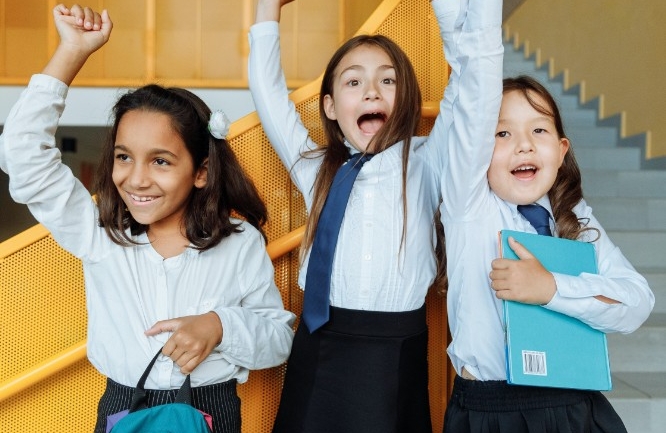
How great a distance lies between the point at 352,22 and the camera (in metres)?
4.59

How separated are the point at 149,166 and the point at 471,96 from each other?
0.70 metres

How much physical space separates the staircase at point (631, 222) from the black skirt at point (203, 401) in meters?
1.34

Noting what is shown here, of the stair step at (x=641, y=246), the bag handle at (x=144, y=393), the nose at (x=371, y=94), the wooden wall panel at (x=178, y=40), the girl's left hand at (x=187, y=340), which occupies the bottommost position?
the bag handle at (x=144, y=393)

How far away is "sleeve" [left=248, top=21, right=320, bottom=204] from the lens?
5.49 feet

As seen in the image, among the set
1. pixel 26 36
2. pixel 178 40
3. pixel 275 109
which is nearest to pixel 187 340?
pixel 275 109

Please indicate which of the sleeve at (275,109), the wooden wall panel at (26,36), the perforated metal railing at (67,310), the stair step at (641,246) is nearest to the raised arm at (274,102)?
the sleeve at (275,109)

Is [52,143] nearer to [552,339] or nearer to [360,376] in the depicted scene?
[360,376]

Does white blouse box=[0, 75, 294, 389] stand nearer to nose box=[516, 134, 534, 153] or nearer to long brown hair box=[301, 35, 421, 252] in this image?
long brown hair box=[301, 35, 421, 252]

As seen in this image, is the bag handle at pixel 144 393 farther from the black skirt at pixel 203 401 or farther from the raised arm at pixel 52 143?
the raised arm at pixel 52 143

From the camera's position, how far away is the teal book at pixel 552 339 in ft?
4.38

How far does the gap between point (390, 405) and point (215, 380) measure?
390 millimetres

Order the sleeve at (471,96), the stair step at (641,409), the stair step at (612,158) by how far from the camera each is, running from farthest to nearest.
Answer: the stair step at (612,158) < the stair step at (641,409) < the sleeve at (471,96)

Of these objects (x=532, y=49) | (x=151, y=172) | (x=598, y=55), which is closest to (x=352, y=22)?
(x=598, y=55)

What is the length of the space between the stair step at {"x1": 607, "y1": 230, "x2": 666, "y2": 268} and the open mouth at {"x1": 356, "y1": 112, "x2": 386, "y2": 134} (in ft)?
6.30
